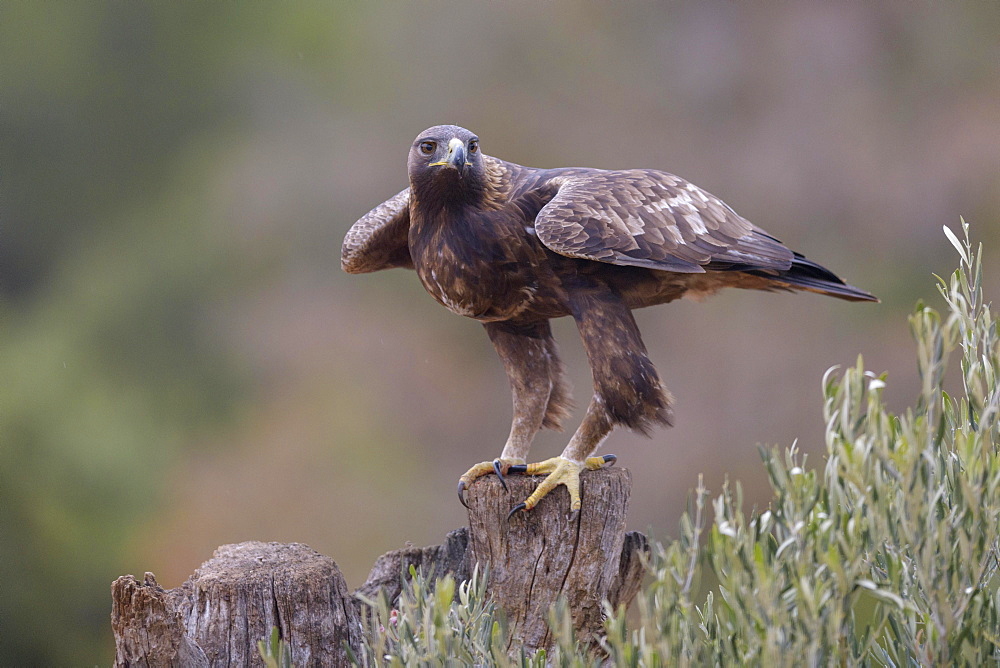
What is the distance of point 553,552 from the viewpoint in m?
2.52

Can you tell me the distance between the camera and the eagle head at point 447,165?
96.3 inches

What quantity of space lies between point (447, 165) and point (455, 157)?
0.10 ft

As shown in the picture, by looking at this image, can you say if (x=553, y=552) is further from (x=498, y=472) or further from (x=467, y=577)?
(x=467, y=577)

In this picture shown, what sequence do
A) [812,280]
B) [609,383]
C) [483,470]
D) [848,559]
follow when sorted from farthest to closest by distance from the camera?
[483,470] → [812,280] → [609,383] → [848,559]

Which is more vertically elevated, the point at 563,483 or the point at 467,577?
the point at 563,483

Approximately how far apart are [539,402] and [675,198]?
2.40ft

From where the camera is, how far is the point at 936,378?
62.3 inches

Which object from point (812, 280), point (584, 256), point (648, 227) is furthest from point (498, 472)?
point (812, 280)

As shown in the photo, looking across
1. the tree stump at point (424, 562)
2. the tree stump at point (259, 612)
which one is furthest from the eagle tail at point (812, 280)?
the tree stump at point (259, 612)

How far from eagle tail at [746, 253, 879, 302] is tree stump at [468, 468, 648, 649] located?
700 mm

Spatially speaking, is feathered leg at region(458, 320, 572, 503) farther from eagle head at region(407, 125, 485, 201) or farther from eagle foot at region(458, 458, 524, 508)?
eagle head at region(407, 125, 485, 201)

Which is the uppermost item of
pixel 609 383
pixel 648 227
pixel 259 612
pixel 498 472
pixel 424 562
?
pixel 648 227

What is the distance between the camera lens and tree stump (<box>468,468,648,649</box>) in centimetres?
251

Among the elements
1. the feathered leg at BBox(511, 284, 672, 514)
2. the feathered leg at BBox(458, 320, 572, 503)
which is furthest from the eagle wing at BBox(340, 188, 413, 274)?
the feathered leg at BBox(511, 284, 672, 514)
